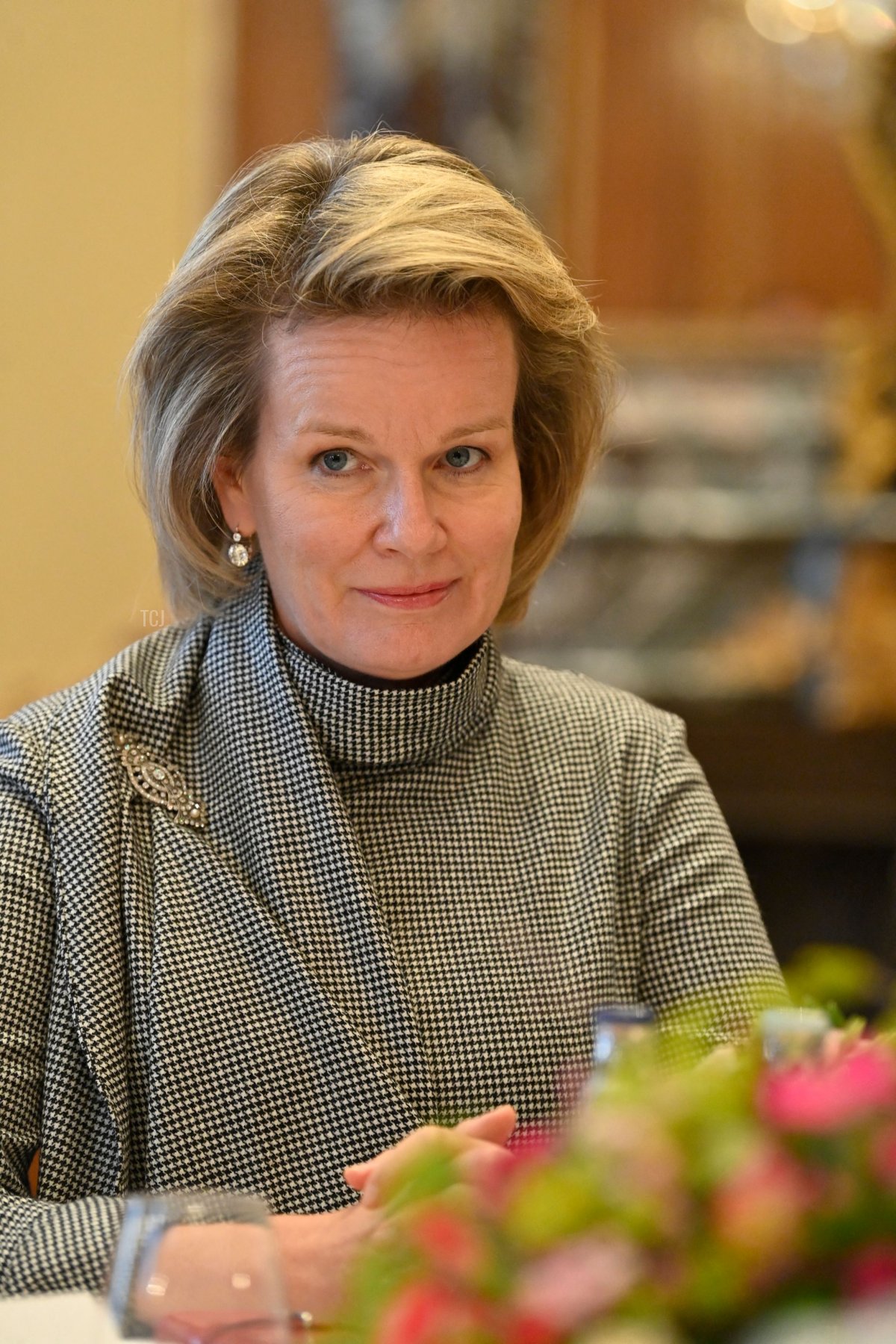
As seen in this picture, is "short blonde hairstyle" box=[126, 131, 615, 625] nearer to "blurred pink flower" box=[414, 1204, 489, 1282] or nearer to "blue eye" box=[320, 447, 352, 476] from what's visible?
"blue eye" box=[320, 447, 352, 476]

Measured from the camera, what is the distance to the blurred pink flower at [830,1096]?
58 cm

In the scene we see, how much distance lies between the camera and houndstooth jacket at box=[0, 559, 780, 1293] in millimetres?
1406

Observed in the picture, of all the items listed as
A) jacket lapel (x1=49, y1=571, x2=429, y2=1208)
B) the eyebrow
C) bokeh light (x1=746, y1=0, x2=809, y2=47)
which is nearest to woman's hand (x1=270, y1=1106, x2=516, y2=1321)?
jacket lapel (x1=49, y1=571, x2=429, y2=1208)

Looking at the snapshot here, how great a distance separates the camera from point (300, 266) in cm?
147

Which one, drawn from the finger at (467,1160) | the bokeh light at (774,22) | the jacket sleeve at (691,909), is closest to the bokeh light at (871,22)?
the bokeh light at (774,22)

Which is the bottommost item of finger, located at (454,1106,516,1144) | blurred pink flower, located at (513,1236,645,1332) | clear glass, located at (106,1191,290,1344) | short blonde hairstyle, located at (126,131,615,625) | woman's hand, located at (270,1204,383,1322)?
woman's hand, located at (270,1204,383,1322)

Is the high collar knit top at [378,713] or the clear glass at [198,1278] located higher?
the high collar knit top at [378,713]

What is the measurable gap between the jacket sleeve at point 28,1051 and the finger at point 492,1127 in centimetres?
31

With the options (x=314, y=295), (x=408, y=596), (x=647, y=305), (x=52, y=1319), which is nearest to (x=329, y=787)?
(x=408, y=596)

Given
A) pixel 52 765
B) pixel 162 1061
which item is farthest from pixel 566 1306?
pixel 52 765

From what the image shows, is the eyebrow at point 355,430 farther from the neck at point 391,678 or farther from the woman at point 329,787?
the neck at point 391,678

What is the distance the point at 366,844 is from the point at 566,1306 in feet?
3.33

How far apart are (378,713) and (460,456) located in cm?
25

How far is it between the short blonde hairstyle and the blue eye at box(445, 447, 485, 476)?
0.13 metres
